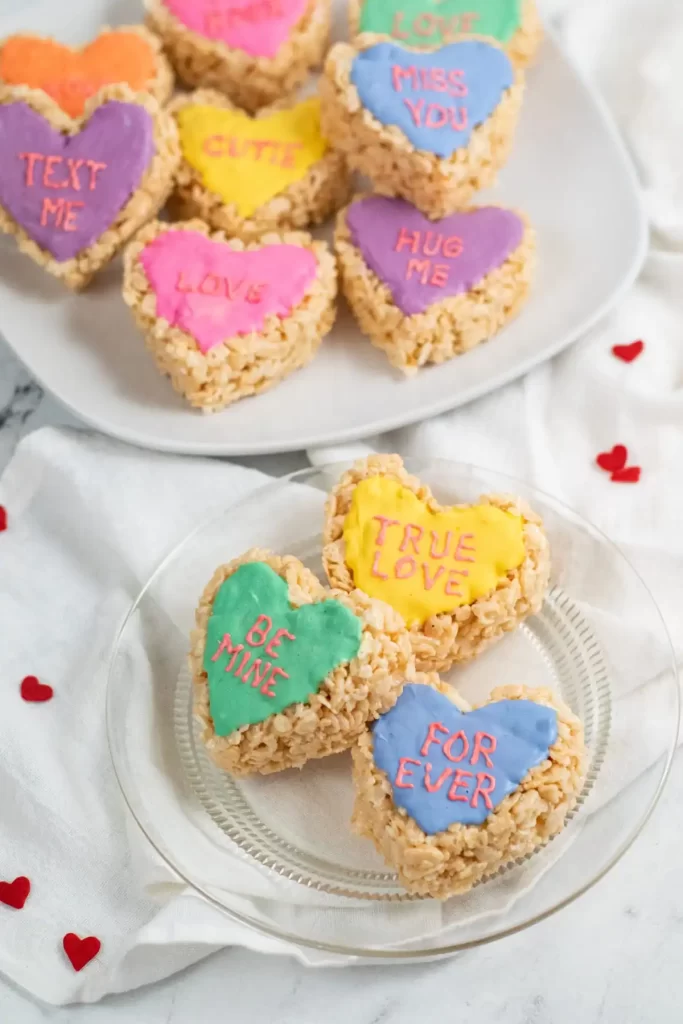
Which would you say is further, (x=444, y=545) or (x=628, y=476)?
(x=628, y=476)

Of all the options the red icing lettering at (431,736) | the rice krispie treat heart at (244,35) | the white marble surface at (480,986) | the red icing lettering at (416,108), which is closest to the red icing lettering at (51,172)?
the rice krispie treat heart at (244,35)

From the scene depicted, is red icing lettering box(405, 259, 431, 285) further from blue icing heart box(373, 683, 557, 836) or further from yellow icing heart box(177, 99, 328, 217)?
blue icing heart box(373, 683, 557, 836)

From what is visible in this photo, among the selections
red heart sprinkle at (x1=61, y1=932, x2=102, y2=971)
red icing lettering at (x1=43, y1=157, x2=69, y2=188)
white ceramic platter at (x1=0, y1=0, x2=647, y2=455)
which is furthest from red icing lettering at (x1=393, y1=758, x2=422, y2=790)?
red icing lettering at (x1=43, y1=157, x2=69, y2=188)

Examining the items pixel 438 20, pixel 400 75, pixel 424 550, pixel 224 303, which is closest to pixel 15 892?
pixel 424 550

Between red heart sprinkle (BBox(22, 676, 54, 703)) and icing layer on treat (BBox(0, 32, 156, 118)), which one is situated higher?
icing layer on treat (BBox(0, 32, 156, 118))

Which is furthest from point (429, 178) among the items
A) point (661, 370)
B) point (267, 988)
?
point (267, 988)

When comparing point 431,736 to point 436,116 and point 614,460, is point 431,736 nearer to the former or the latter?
point 614,460
